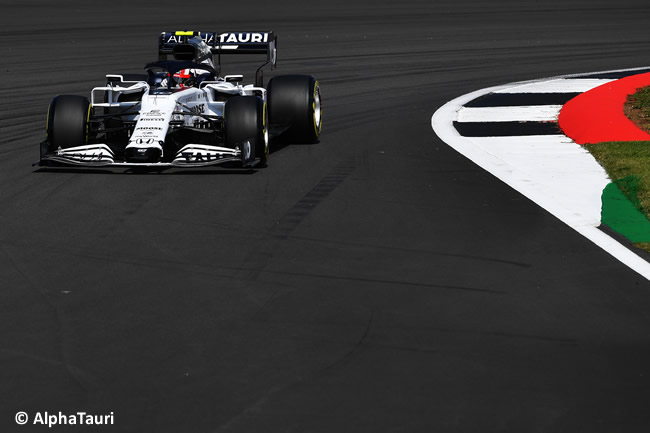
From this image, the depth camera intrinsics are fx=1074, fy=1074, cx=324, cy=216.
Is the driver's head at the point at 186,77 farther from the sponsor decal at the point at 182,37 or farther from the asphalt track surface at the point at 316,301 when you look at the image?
the asphalt track surface at the point at 316,301

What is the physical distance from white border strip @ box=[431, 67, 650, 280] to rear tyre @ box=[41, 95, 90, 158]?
12.5ft

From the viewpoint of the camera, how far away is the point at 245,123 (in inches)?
399

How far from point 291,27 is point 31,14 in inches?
395

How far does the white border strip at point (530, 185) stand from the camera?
698cm

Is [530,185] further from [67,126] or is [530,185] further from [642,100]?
[642,100]

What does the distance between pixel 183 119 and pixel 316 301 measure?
518cm

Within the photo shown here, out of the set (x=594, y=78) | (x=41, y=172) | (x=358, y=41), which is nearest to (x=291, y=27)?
(x=358, y=41)

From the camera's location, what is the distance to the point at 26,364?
5012 millimetres

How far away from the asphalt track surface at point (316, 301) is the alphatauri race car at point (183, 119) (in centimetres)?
22

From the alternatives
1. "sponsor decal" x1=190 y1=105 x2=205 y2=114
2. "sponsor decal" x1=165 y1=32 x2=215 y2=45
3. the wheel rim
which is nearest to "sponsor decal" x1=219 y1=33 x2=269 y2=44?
"sponsor decal" x1=165 y1=32 x2=215 y2=45

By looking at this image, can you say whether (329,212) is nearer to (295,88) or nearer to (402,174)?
(402,174)

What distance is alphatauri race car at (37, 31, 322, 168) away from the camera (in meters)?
9.92

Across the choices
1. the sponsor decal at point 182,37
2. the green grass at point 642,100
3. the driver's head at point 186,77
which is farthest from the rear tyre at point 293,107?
the green grass at point 642,100

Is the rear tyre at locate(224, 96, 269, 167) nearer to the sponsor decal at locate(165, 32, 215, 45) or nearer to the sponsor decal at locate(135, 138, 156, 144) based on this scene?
the sponsor decal at locate(135, 138, 156, 144)
